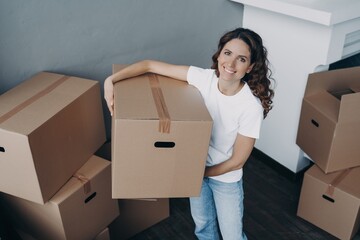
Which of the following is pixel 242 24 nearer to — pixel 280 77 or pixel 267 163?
pixel 280 77

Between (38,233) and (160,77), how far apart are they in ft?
2.56

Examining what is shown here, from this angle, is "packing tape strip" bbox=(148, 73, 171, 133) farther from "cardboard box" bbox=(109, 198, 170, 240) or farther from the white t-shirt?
"cardboard box" bbox=(109, 198, 170, 240)

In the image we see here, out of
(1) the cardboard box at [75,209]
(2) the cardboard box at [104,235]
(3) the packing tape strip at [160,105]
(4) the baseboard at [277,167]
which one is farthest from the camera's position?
(4) the baseboard at [277,167]

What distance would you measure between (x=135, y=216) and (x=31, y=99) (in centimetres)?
73

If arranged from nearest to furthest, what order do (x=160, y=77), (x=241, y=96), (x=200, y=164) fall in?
(x=200, y=164), (x=241, y=96), (x=160, y=77)

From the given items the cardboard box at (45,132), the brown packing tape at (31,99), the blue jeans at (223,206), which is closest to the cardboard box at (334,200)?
the blue jeans at (223,206)

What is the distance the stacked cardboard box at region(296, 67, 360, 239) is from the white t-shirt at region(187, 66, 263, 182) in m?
0.54

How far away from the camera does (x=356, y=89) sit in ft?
5.77

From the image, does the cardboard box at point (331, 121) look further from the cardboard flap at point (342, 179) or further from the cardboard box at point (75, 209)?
the cardboard box at point (75, 209)

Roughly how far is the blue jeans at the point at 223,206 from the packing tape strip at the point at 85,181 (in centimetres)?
40

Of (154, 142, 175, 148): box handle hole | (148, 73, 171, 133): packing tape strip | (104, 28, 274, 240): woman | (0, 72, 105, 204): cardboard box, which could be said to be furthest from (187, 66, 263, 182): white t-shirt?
(0, 72, 105, 204): cardboard box

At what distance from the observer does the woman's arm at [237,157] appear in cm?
121

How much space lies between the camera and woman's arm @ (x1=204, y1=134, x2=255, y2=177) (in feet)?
3.96

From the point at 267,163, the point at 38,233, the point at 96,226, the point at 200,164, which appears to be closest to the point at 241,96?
the point at 200,164
